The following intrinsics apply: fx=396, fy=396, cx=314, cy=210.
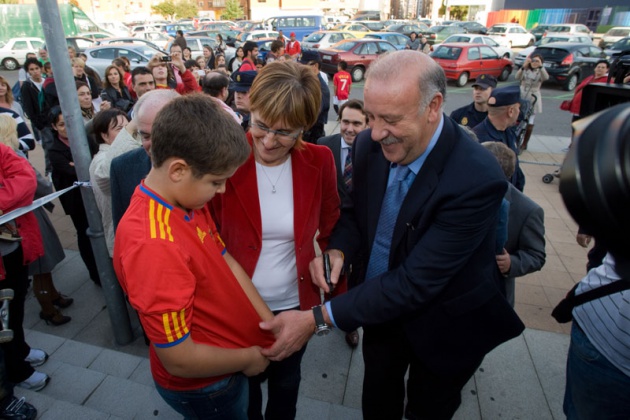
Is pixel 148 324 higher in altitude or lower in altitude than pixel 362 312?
higher

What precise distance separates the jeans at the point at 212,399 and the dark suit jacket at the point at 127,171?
1.21 meters

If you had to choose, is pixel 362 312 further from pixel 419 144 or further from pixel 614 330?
pixel 614 330

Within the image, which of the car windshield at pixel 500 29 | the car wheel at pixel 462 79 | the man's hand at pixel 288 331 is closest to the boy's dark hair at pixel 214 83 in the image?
the man's hand at pixel 288 331

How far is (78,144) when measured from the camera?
2.54m

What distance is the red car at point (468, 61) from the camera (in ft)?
51.9

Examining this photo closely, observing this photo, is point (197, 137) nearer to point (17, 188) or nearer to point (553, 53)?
point (17, 188)

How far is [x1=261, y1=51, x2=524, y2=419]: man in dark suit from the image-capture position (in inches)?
61.6

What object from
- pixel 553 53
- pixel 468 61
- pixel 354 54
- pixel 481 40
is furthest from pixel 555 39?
pixel 354 54

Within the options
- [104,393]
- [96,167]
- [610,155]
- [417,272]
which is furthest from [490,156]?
[104,393]

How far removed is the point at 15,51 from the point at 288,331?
24.3 meters

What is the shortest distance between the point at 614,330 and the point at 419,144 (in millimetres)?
1087

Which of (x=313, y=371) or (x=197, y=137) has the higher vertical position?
(x=197, y=137)

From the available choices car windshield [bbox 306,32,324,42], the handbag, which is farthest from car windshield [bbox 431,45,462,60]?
the handbag

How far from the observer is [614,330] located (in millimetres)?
1601
